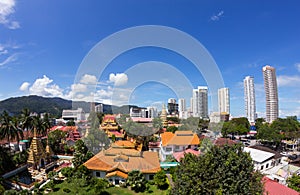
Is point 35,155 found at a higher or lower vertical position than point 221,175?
lower

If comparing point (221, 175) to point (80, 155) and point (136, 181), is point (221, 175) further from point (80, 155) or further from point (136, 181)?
point (80, 155)

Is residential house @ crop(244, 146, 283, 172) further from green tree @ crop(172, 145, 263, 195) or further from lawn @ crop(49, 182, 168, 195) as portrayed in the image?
green tree @ crop(172, 145, 263, 195)

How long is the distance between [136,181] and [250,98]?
199 feet

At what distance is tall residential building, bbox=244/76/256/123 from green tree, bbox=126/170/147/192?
58.1 meters

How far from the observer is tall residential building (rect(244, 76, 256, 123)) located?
59.5 meters

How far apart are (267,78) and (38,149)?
58931mm

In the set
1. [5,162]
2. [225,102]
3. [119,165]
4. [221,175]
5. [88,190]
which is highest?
[225,102]

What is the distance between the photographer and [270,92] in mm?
55531

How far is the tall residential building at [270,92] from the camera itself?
5297 centimetres

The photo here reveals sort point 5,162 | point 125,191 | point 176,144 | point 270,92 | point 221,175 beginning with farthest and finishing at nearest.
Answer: point 270,92 → point 176,144 → point 5,162 → point 125,191 → point 221,175

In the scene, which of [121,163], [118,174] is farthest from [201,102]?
[118,174]

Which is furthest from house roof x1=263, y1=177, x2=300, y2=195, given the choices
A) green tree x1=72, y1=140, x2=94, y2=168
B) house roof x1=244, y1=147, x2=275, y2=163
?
green tree x1=72, y1=140, x2=94, y2=168

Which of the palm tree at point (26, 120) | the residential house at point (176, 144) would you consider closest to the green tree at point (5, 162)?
the palm tree at point (26, 120)

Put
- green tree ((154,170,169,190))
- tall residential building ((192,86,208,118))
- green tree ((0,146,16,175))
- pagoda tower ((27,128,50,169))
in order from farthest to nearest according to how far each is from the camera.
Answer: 1. tall residential building ((192,86,208,118))
2. pagoda tower ((27,128,50,169))
3. green tree ((0,146,16,175))
4. green tree ((154,170,169,190))
